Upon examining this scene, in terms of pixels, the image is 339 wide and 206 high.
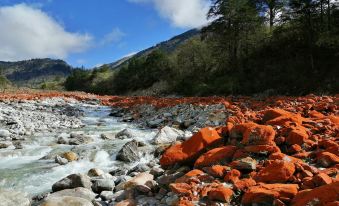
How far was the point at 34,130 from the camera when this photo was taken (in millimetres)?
18094

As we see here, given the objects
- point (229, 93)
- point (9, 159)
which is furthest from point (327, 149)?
point (229, 93)

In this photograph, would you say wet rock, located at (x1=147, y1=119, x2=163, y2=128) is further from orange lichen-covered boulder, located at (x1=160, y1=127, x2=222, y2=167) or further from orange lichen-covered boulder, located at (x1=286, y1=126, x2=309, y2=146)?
orange lichen-covered boulder, located at (x1=286, y1=126, x2=309, y2=146)

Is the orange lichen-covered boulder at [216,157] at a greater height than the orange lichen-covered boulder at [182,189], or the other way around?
the orange lichen-covered boulder at [216,157]

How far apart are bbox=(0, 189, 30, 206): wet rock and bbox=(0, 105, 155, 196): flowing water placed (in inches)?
21.5

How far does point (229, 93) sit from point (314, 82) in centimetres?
897

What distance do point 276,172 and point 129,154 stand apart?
6.12 meters

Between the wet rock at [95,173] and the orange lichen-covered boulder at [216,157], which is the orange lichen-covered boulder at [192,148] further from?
the wet rock at [95,173]

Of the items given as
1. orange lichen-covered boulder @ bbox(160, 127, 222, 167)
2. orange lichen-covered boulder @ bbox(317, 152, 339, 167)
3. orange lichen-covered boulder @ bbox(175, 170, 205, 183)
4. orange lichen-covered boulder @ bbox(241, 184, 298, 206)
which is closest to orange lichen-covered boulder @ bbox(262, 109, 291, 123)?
orange lichen-covered boulder @ bbox(160, 127, 222, 167)

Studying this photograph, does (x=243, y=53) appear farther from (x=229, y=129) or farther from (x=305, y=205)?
(x=305, y=205)

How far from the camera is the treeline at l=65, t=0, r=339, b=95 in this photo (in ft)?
114

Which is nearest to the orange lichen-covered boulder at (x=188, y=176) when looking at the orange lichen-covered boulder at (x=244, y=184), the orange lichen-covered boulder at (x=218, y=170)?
the orange lichen-covered boulder at (x=218, y=170)

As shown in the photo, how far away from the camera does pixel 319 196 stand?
18.7 feet

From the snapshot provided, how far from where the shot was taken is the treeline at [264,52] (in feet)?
114

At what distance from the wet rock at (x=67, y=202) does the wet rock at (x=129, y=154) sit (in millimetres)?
4297
